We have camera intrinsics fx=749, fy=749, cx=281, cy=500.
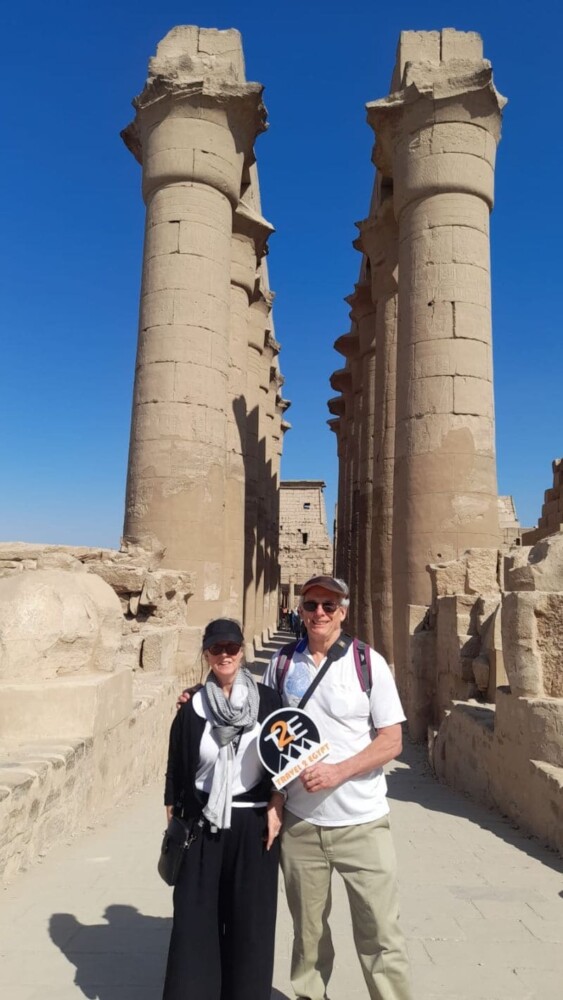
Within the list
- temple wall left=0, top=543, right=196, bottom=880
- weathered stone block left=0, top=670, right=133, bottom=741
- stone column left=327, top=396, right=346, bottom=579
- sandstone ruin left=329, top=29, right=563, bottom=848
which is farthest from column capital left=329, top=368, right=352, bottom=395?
weathered stone block left=0, top=670, right=133, bottom=741

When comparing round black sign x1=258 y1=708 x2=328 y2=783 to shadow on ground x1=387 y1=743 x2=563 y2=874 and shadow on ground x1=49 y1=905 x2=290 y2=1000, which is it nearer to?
shadow on ground x1=49 y1=905 x2=290 y2=1000

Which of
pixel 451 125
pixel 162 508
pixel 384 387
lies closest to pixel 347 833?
pixel 162 508

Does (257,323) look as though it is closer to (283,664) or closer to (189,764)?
(283,664)

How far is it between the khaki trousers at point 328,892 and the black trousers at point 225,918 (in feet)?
0.43

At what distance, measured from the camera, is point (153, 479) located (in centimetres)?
1225

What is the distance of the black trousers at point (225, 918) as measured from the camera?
232cm

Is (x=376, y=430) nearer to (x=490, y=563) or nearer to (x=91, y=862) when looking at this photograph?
(x=490, y=563)

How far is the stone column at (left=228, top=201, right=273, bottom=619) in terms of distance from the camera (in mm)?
16703

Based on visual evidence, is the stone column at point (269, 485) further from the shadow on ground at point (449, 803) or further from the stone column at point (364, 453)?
the shadow on ground at point (449, 803)

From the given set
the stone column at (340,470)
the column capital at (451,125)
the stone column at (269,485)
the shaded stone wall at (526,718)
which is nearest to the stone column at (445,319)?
the column capital at (451,125)

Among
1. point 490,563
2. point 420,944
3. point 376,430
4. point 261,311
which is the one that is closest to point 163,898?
point 420,944

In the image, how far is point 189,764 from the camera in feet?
8.22

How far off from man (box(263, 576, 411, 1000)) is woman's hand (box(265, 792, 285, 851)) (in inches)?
2.6

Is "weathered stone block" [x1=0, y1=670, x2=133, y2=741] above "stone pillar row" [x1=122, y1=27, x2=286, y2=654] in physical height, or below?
below
